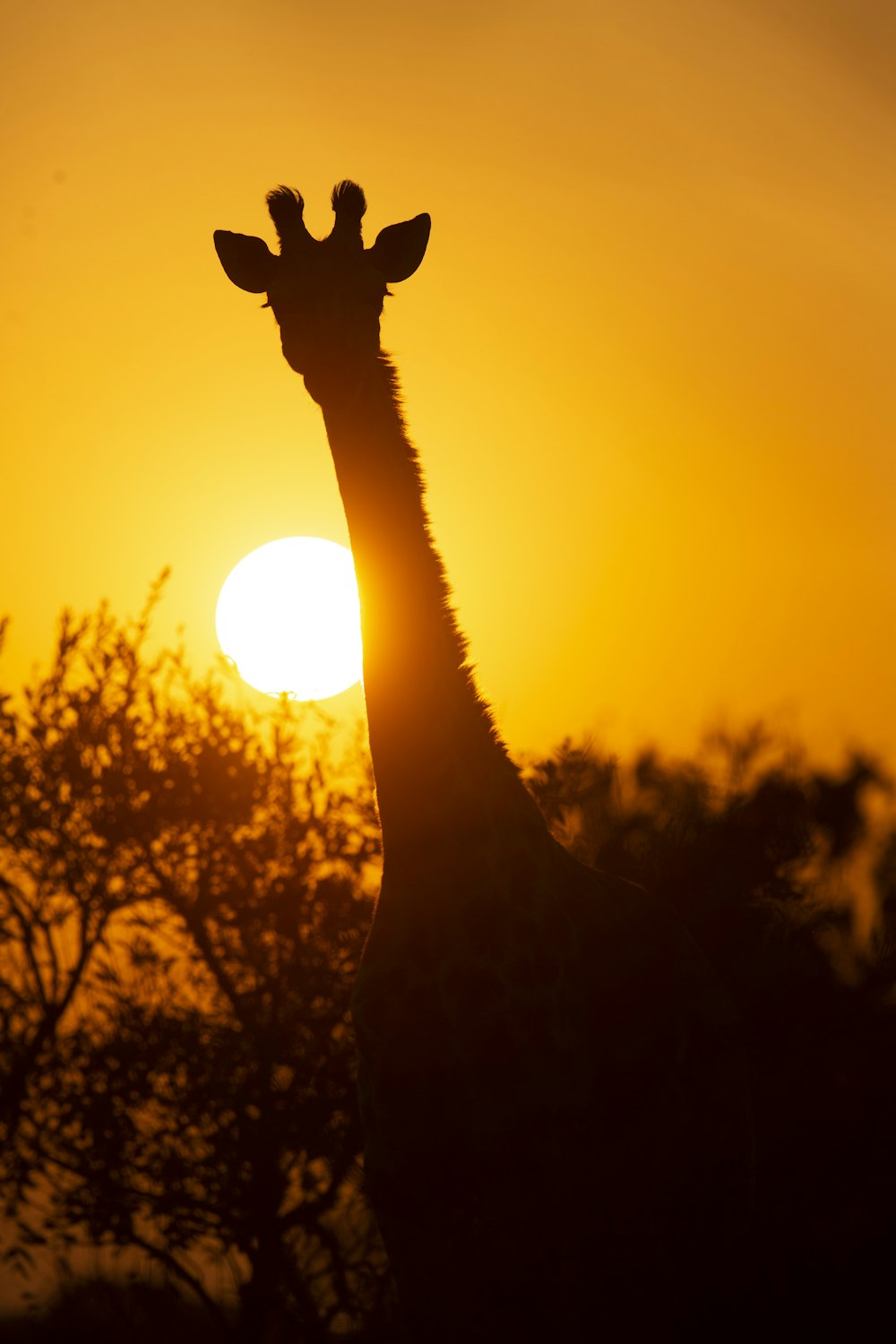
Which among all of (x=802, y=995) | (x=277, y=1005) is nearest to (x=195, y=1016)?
(x=277, y=1005)

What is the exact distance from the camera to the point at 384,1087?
5.83 metres

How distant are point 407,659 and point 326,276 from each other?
6.53 ft

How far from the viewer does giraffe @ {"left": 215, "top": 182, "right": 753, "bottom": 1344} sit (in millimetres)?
5742

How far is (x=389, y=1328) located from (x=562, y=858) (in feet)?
25.3

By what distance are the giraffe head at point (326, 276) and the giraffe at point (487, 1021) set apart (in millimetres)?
16

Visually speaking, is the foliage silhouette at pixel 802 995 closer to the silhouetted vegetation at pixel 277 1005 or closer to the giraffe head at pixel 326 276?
the silhouetted vegetation at pixel 277 1005

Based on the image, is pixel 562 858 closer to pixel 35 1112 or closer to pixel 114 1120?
pixel 114 1120

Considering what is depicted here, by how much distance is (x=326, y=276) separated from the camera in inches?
270

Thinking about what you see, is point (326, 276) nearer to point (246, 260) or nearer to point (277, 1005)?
point (246, 260)

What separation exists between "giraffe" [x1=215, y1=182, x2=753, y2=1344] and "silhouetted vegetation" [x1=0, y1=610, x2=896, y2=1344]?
205 cm

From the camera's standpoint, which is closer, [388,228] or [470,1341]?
[470,1341]

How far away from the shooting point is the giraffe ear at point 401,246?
292 inches

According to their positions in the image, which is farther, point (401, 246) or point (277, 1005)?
point (277, 1005)

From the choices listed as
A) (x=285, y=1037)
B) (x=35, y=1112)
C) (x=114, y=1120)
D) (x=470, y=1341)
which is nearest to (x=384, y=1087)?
(x=470, y=1341)
